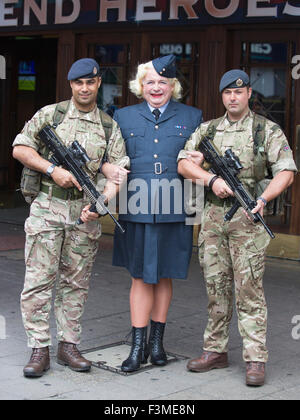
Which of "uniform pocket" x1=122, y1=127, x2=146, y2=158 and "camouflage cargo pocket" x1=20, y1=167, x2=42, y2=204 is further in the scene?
"uniform pocket" x1=122, y1=127, x2=146, y2=158

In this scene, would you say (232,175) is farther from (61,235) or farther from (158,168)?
(61,235)

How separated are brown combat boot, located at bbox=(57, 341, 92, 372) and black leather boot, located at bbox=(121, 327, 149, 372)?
0.24 metres

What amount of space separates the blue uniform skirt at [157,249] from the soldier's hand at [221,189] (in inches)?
16.5

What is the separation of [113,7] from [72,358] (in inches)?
232

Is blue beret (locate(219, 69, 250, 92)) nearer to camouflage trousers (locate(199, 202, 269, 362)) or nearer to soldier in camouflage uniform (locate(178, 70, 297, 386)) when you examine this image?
soldier in camouflage uniform (locate(178, 70, 297, 386))

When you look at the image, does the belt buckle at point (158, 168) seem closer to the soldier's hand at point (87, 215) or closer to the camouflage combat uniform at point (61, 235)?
the camouflage combat uniform at point (61, 235)

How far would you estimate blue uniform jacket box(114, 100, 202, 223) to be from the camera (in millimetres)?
5051

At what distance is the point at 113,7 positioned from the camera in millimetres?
9797

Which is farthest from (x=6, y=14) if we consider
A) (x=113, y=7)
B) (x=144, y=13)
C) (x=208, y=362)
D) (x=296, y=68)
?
(x=208, y=362)

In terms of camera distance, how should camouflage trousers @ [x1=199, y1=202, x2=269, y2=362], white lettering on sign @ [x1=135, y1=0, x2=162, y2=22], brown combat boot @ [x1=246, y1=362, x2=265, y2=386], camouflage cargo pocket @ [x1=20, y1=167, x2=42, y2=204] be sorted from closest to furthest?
brown combat boot @ [x1=246, y1=362, x2=265, y2=386]
camouflage trousers @ [x1=199, y1=202, x2=269, y2=362]
camouflage cargo pocket @ [x1=20, y1=167, x2=42, y2=204]
white lettering on sign @ [x1=135, y1=0, x2=162, y2=22]

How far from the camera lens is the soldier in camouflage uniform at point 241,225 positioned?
15.9 ft

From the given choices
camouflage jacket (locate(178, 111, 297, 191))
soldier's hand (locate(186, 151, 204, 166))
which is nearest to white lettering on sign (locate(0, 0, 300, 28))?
camouflage jacket (locate(178, 111, 297, 191))

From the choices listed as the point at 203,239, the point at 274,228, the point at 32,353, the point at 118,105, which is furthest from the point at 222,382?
the point at 118,105

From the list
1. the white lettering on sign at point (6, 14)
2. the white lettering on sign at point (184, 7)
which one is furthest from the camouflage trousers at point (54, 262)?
the white lettering on sign at point (6, 14)
